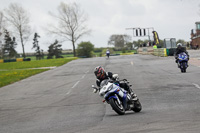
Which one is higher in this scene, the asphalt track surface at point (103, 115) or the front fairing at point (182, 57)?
A: the front fairing at point (182, 57)

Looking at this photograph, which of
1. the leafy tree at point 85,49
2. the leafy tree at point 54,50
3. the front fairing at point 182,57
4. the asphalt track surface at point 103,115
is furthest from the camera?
the leafy tree at point 54,50

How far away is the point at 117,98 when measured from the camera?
9.35 metres

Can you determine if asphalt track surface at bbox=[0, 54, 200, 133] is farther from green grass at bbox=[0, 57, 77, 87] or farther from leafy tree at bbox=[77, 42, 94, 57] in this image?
leafy tree at bbox=[77, 42, 94, 57]

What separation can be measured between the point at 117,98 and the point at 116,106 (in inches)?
8.6

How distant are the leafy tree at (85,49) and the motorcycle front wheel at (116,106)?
8572cm

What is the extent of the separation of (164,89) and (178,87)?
69cm

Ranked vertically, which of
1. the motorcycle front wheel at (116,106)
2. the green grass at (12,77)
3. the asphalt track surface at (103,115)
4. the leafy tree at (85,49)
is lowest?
the green grass at (12,77)

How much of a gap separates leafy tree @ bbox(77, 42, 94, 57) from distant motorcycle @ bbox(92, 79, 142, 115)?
85.4 meters

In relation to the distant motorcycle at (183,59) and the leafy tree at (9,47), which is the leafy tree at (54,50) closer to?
→ the leafy tree at (9,47)

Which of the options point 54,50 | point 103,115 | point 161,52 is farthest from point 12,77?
point 54,50

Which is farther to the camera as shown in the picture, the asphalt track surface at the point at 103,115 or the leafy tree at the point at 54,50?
the leafy tree at the point at 54,50

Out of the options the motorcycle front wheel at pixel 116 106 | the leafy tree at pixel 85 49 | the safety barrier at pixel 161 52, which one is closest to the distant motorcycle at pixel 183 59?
the motorcycle front wheel at pixel 116 106

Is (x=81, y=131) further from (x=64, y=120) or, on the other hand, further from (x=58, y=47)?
(x=58, y=47)

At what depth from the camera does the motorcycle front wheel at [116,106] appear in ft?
30.3
